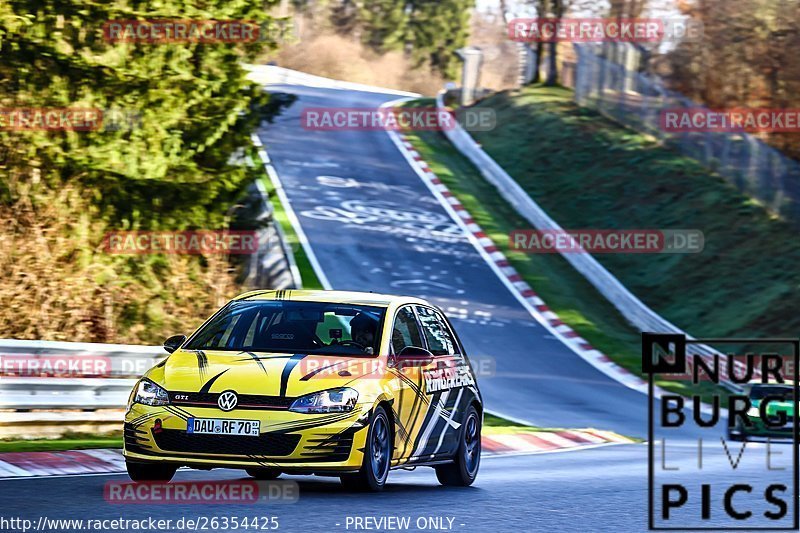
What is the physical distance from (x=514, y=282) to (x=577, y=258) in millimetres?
3311

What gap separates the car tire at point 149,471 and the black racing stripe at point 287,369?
968 millimetres

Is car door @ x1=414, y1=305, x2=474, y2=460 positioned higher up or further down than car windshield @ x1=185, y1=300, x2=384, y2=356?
further down

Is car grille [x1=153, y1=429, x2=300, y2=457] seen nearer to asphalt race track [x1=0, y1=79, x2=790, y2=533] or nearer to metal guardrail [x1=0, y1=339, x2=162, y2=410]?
asphalt race track [x1=0, y1=79, x2=790, y2=533]

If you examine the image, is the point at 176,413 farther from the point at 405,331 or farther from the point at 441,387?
the point at 441,387

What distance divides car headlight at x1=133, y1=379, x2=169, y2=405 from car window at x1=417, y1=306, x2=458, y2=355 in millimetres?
2771

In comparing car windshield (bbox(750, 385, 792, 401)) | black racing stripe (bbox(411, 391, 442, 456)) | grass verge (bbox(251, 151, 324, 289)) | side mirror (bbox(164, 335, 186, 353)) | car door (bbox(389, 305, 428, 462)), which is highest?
side mirror (bbox(164, 335, 186, 353))

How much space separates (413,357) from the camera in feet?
37.2

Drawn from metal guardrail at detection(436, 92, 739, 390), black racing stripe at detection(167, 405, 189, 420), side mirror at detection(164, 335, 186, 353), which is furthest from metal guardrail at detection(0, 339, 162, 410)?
metal guardrail at detection(436, 92, 739, 390)

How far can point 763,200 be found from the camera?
40562 mm

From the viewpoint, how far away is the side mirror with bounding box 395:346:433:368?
36.9 ft

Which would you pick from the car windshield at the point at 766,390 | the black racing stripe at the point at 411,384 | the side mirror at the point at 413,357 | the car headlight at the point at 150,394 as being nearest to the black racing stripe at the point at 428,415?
the black racing stripe at the point at 411,384

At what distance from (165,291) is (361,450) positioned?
13.8m

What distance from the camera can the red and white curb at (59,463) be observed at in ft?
37.2

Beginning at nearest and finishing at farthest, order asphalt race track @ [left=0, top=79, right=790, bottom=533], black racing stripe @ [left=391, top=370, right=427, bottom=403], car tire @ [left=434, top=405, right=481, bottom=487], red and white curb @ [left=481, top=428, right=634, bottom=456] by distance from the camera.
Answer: asphalt race track @ [left=0, top=79, right=790, bottom=533] → black racing stripe @ [left=391, top=370, right=427, bottom=403] → car tire @ [left=434, top=405, right=481, bottom=487] → red and white curb @ [left=481, top=428, right=634, bottom=456]
